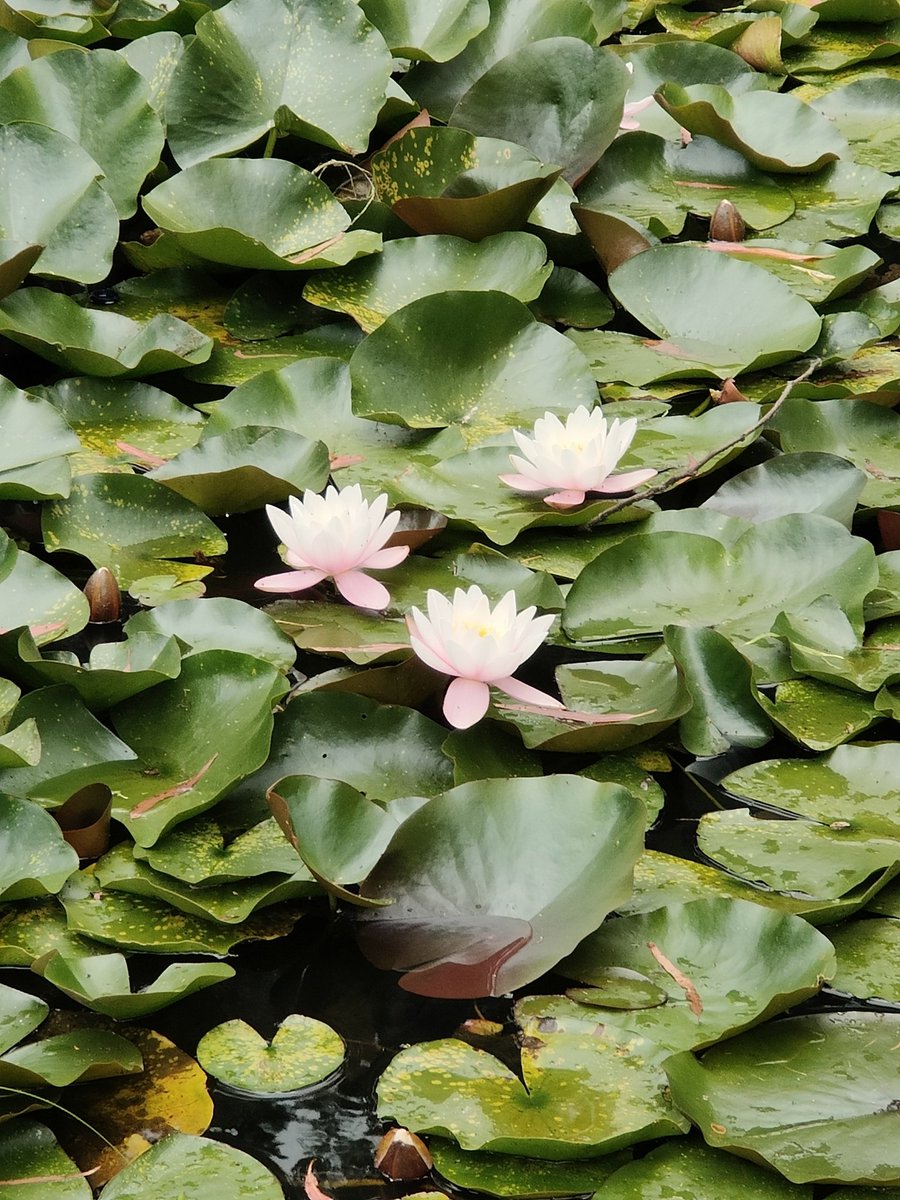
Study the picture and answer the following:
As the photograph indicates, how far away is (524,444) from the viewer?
189cm

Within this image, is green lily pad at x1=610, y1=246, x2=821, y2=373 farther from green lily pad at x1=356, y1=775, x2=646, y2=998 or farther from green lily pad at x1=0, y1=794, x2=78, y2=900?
green lily pad at x1=0, y1=794, x2=78, y2=900

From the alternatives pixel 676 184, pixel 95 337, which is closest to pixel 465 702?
pixel 95 337

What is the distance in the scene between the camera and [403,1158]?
1.12 m

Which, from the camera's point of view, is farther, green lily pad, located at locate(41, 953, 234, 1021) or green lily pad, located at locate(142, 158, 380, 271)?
green lily pad, located at locate(142, 158, 380, 271)

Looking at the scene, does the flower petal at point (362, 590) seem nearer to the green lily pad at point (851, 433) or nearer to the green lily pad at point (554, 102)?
the green lily pad at point (851, 433)

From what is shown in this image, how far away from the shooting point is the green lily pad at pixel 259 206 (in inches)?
94.5

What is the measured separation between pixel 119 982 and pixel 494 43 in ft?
7.86

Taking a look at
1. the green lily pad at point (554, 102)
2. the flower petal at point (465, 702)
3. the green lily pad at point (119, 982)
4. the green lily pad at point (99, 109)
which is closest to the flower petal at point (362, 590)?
the flower petal at point (465, 702)

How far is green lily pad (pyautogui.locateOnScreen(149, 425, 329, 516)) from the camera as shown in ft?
6.25

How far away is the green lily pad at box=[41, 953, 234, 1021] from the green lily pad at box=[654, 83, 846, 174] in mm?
2235

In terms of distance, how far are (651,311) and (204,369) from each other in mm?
767

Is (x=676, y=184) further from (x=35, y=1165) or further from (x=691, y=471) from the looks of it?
(x=35, y=1165)

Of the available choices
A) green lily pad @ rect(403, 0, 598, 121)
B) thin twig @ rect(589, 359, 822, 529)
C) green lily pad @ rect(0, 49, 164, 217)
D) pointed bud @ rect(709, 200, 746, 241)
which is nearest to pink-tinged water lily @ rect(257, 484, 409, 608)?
thin twig @ rect(589, 359, 822, 529)

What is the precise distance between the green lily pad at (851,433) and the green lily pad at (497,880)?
882 millimetres
